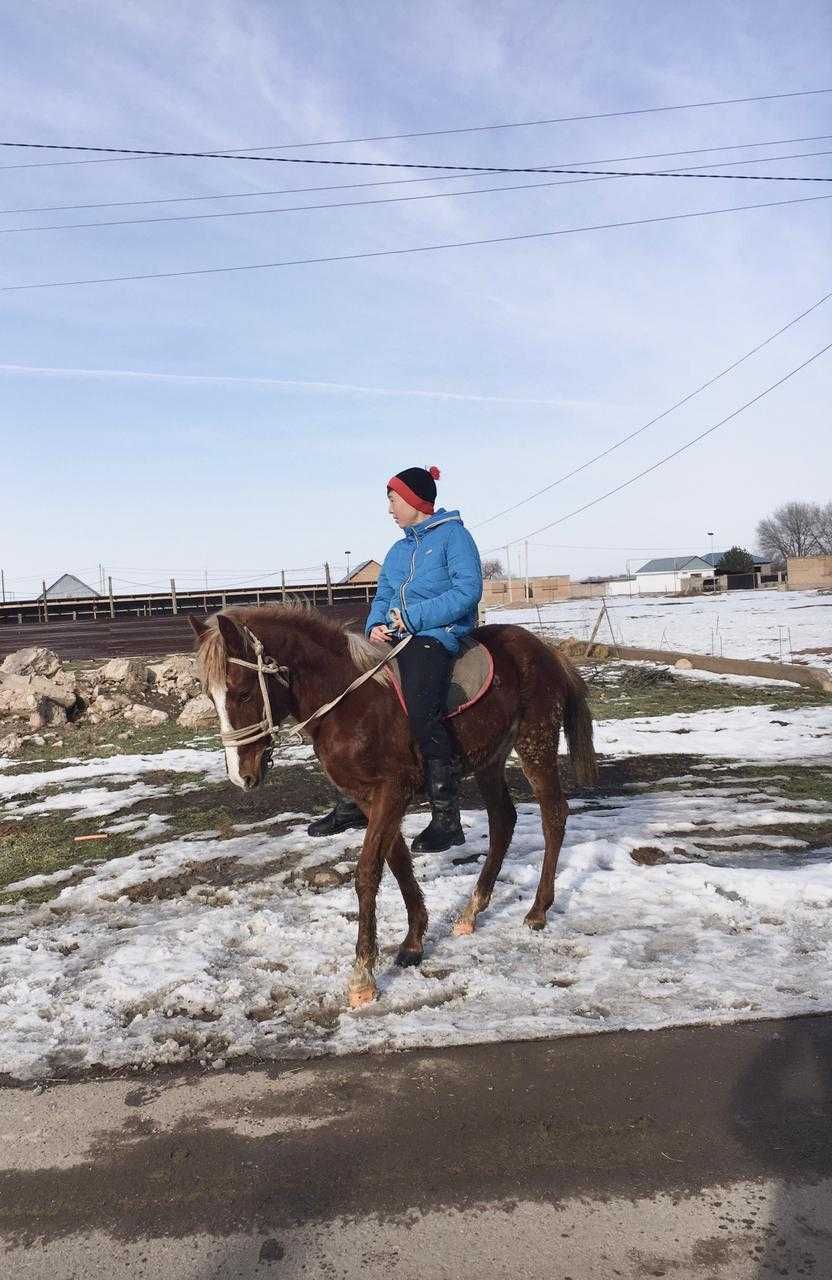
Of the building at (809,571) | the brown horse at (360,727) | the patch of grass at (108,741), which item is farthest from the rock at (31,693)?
the building at (809,571)

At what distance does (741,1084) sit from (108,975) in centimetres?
320

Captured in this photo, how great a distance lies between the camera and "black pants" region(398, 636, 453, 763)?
427cm

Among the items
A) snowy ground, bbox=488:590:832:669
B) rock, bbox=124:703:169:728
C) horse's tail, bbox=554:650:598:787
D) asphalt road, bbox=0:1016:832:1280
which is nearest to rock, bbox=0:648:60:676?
rock, bbox=124:703:169:728

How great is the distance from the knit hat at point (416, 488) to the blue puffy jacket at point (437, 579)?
0.09 metres

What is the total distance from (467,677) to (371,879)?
1311 millimetres

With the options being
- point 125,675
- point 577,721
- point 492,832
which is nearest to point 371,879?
point 492,832

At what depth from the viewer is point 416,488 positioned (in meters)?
4.72

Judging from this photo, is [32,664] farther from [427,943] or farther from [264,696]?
[427,943]

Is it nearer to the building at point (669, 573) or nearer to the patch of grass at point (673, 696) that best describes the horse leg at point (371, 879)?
the patch of grass at point (673, 696)

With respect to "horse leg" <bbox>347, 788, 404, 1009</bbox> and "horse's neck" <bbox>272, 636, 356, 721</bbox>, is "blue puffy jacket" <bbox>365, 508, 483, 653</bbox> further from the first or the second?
"horse leg" <bbox>347, 788, 404, 1009</bbox>

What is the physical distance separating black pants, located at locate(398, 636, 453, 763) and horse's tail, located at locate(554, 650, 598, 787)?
1358 millimetres

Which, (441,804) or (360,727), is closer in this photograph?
(360,727)

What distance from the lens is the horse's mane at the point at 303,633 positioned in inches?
159

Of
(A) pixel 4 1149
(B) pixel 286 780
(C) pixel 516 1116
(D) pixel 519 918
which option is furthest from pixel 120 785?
(C) pixel 516 1116
